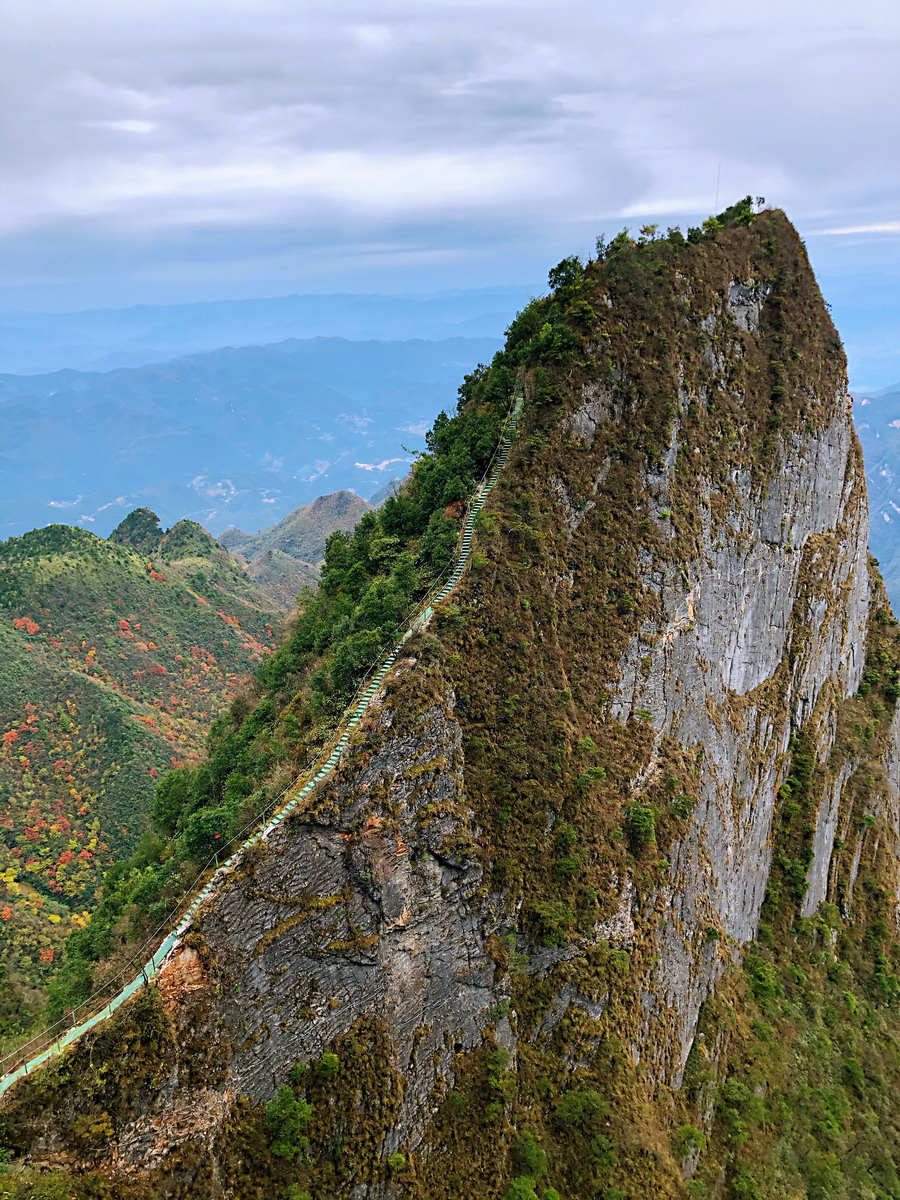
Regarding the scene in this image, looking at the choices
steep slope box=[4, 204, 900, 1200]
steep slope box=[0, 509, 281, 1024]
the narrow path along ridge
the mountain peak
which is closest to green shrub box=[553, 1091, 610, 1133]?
steep slope box=[4, 204, 900, 1200]

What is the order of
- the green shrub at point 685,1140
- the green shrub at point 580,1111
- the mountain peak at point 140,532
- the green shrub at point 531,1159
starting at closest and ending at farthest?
1. the green shrub at point 531,1159
2. the green shrub at point 580,1111
3. the green shrub at point 685,1140
4. the mountain peak at point 140,532

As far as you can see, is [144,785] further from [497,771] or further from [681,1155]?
[681,1155]

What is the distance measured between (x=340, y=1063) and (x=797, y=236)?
5422 centimetres

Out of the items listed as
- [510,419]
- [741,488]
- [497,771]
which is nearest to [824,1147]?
[497,771]

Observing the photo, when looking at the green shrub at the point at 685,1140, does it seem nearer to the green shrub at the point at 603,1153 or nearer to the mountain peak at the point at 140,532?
the green shrub at the point at 603,1153

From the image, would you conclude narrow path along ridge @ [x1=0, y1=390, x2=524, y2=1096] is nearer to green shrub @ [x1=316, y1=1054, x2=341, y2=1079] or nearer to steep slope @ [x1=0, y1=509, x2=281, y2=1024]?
green shrub @ [x1=316, y1=1054, x2=341, y2=1079]

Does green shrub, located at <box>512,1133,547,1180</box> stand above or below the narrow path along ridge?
below

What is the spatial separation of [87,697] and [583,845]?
54.3 metres

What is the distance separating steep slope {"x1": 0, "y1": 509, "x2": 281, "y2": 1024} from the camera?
52188mm

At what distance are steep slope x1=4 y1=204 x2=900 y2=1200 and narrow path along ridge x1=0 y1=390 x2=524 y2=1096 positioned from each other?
2.05ft

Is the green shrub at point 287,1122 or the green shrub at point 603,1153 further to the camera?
the green shrub at point 603,1153

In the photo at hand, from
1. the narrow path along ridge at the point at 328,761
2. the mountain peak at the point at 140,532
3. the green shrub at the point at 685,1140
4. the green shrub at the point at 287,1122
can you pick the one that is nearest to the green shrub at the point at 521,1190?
the green shrub at the point at 287,1122

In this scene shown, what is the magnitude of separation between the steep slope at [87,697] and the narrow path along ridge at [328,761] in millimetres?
19588

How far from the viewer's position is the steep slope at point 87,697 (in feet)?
171
